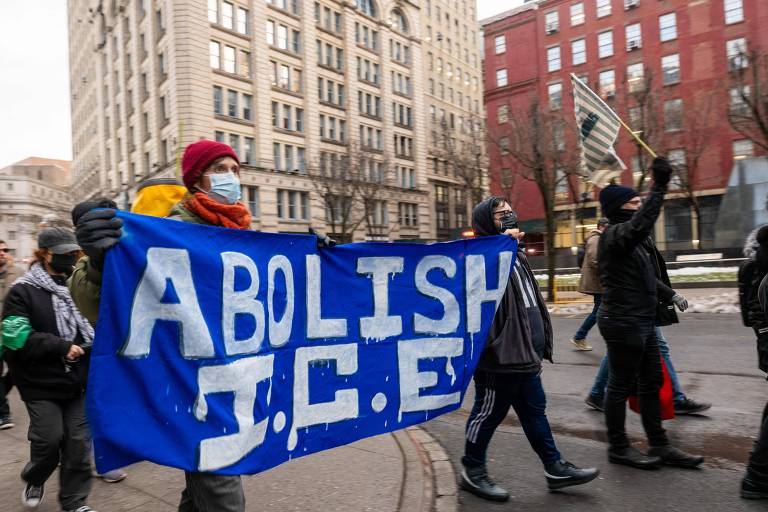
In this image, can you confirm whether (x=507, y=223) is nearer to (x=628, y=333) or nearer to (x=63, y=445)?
(x=628, y=333)

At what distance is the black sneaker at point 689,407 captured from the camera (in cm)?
523

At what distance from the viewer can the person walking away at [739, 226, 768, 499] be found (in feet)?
11.2

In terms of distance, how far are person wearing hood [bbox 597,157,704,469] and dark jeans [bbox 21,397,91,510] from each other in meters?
3.72

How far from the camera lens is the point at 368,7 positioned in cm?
5200

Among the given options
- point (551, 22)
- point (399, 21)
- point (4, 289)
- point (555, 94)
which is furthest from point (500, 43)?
point (4, 289)

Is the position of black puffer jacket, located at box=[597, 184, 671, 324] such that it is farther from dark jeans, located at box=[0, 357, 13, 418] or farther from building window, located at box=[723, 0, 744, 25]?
building window, located at box=[723, 0, 744, 25]

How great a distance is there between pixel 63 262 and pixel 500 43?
173ft

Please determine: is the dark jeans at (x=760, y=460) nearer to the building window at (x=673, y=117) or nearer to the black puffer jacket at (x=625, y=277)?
the black puffer jacket at (x=625, y=277)

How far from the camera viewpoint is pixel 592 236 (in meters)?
7.57

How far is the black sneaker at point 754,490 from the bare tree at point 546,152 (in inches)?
572

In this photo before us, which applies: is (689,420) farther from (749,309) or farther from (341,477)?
(341,477)

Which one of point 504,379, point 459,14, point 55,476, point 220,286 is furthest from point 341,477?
point 459,14

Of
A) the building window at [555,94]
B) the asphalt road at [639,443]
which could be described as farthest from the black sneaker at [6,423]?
the building window at [555,94]

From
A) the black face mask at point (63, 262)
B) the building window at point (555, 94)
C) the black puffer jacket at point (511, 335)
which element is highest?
the building window at point (555, 94)
